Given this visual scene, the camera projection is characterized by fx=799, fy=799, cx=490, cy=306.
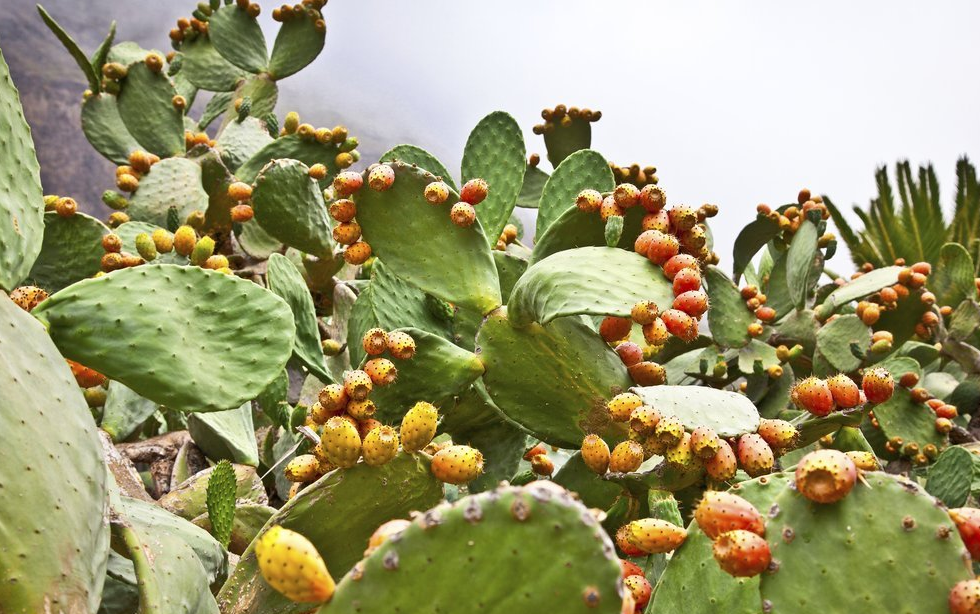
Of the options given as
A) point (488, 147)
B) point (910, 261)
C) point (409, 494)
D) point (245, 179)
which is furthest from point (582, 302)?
point (910, 261)

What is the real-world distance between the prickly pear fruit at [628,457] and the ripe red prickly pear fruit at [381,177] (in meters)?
0.58

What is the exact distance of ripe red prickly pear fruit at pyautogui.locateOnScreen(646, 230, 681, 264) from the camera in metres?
1.20

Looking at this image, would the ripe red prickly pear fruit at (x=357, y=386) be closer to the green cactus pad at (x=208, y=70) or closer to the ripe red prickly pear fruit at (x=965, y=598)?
the ripe red prickly pear fruit at (x=965, y=598)

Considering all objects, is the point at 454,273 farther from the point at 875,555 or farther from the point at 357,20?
the point at 357,20

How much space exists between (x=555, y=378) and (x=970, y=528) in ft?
2.07

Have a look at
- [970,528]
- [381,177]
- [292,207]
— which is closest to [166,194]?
[292,207]

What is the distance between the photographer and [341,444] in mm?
971

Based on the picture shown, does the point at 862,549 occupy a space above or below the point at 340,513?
above

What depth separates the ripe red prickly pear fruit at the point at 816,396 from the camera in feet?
3.43

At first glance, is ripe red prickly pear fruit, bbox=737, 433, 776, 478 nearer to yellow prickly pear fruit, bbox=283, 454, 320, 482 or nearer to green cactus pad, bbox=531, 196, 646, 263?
green cactus pad, bbox=531, 196, 646, 263

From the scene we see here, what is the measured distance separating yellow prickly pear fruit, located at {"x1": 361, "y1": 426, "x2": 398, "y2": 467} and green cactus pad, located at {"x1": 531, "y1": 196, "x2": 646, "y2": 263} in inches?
20.8

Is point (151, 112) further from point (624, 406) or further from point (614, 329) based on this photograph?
point (624, 406)

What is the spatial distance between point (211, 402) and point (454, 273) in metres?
0.46

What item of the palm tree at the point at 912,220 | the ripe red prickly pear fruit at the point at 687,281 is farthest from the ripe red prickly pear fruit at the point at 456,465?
the palm tree at the point at 912,220
